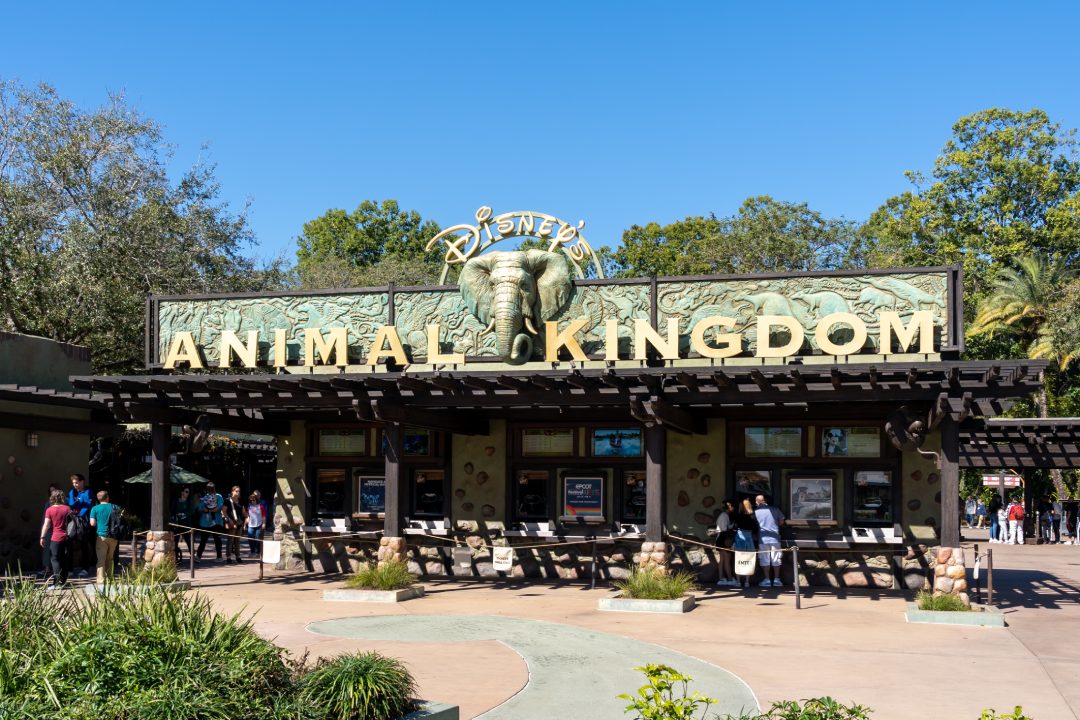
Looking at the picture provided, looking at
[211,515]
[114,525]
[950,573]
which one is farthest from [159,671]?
[211,515]

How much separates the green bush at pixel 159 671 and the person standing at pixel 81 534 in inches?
431

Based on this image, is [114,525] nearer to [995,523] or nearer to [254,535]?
[254,535]

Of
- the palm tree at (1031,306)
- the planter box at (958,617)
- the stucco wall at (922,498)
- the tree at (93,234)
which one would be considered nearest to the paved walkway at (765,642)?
the planter box at (958,617)

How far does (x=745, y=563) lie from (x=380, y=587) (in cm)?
538

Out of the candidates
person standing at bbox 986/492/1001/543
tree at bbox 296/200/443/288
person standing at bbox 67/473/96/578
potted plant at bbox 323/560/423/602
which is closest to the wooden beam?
potted plant at bbox 323/560/423/602

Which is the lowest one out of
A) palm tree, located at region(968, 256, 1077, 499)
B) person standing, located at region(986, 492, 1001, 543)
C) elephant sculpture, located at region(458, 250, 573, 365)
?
person standing, located at region(986, 492, 1001, 543)

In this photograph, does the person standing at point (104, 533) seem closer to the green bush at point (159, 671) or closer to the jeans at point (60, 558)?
the jeans at point (60, 558)

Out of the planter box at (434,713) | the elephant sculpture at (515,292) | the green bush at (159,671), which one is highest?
the elephant sculpture at (515,292)

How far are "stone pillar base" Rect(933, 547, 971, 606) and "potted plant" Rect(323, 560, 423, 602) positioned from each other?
734cm

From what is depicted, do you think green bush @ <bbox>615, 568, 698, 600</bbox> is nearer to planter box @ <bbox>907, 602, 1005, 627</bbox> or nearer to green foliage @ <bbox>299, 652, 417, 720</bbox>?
planter box @ <bbox>907, 602, 1005, 627</bbox>

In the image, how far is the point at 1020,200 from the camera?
46.0m

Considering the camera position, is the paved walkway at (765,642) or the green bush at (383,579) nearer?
the paved walkway at (765,642)

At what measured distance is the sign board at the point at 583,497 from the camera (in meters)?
19.4

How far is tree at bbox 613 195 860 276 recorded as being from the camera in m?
55.4
